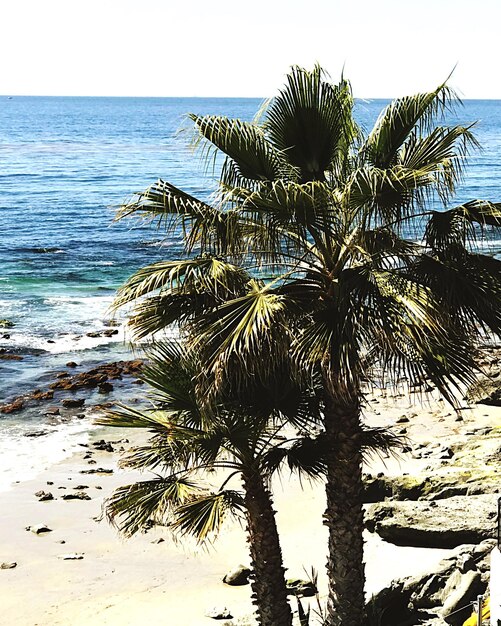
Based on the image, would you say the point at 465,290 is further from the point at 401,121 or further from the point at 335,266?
the point at 401,121

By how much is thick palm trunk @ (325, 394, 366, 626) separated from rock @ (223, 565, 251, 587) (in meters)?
3.98

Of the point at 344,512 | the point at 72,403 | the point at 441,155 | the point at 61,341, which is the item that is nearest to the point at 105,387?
the point at 72,403

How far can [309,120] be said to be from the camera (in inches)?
384

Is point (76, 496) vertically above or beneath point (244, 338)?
beneath

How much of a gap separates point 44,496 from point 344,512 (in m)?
9.42

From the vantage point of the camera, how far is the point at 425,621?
11.4 metres

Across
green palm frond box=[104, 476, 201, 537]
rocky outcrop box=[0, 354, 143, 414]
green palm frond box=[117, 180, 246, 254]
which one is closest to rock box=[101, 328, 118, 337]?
rocky outcrop box=[0, 354, 143, 414]

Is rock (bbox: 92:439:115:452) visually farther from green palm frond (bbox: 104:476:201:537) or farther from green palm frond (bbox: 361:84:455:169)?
green palm frond (bbox: 361:84:455:169)

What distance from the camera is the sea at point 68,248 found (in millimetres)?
22109

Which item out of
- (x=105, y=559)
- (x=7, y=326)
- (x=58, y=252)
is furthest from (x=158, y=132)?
(x=105, y=559)

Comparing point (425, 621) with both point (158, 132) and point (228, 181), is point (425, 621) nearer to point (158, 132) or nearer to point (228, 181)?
point (228, 181)

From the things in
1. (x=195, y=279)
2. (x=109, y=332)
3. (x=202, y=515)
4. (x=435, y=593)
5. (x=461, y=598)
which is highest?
(x=195, y=279)

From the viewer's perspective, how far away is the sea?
72.5ft

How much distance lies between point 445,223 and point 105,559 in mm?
9111
